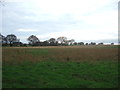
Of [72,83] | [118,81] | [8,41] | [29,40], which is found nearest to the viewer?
[72,83]

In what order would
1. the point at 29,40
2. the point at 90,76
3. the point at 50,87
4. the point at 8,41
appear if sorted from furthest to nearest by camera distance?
the point at 29,40, the point at 8,41, the point at 90,76, the point at 50,87

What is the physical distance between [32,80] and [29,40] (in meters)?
154

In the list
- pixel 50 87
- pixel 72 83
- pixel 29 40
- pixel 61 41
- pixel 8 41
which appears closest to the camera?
pixel 50 87

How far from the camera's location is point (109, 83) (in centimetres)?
948

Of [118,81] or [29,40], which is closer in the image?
[118,81]

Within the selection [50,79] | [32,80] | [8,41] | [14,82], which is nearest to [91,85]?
[50,79]

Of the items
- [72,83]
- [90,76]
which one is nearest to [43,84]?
[72,83]

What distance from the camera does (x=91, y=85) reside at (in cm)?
895

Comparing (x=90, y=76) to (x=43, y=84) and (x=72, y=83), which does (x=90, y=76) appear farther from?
(x=43, y=84)

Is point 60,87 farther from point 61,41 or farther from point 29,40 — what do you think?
point 61,41

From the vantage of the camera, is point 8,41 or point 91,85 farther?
point 8,41

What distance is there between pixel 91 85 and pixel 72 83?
1066 mm

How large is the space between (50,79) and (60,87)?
165 cm

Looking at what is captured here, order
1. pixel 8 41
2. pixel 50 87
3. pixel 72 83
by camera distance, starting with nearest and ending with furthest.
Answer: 1. pixel 50 87
2. pixel 72 83
3. pixel 8 41
